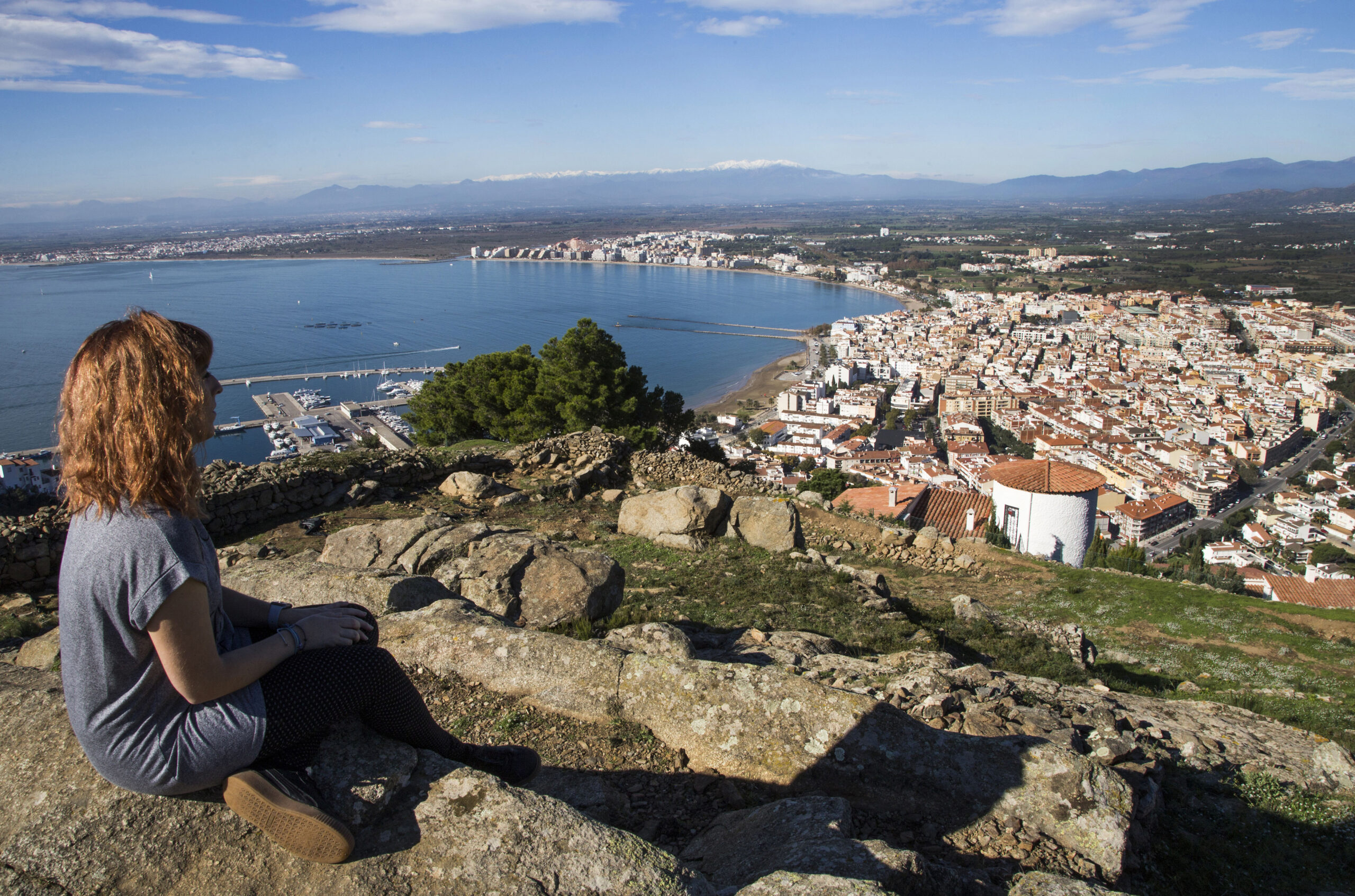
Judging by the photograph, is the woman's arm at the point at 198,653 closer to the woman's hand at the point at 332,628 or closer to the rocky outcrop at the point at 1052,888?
the woman's hand at the point at 332,628

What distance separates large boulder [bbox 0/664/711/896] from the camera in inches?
76.7

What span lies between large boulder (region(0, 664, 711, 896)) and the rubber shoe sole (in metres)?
0.06

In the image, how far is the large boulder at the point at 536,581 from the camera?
5773 millimetres

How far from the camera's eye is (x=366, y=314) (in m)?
71.3

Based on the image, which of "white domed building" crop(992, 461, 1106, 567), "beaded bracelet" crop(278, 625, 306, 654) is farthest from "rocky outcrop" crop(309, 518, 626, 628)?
"white domed building" crop(992, 461, 1106, 567)

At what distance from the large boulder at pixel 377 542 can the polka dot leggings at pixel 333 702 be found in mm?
4100

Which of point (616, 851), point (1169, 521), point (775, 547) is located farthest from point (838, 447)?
point (616, 851)

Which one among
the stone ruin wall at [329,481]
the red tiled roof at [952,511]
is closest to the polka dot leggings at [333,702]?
the stone ruin wall at [329,481]

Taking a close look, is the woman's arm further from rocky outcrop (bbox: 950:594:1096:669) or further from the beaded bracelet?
rocky outcrop (bbox: 950:594:1096:669)

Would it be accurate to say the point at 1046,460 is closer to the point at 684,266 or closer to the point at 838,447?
the point at 838,447

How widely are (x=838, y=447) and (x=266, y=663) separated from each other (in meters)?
41.3

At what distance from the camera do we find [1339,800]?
412 cm

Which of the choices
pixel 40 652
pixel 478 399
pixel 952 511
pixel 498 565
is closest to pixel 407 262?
pixel 478 399

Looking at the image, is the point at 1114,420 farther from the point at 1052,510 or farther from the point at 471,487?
the point at 471,487
